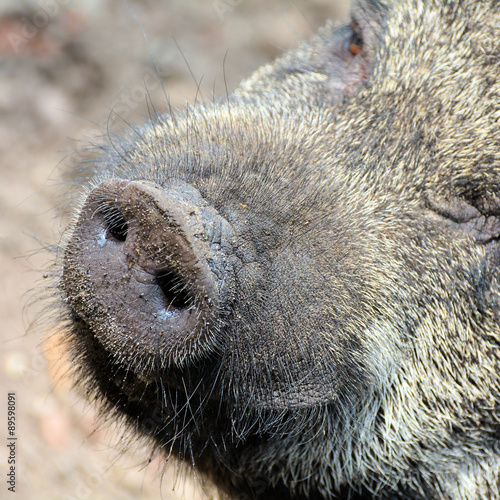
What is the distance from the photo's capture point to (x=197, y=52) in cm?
683

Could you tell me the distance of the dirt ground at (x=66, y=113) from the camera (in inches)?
190

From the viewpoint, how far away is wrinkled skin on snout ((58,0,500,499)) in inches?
86.8

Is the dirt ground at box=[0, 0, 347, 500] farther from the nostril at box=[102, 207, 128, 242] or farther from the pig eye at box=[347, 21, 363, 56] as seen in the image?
the nostril at box=[102, 207, 128, 242]

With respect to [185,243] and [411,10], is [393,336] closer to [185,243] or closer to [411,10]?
[185,243]

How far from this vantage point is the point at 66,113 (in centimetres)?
617

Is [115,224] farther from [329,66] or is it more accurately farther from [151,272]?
[329,66]

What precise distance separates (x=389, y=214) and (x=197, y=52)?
4.77 metres

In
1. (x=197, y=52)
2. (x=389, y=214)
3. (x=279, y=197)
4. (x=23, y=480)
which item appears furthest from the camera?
(x=197, y=52)

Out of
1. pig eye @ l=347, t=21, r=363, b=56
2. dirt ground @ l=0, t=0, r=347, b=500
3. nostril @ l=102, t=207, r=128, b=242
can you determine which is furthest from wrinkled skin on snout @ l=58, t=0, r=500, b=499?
dirt ground @ l=0, t=0, r=347, b=500

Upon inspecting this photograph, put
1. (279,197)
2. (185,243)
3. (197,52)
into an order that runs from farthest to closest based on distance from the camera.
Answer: (197,52) → (279,197) → (185,243)

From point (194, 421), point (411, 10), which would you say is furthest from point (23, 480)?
point (411, 10)

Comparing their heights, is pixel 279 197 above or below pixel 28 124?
below

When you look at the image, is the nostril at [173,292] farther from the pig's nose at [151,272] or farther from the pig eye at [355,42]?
the pig eye at [355,42]

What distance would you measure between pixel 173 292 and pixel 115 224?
329mm
